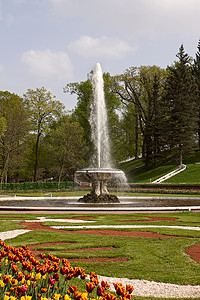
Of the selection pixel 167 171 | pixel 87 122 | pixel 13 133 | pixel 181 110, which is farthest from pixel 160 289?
pixel 87 122

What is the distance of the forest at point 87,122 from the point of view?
→ 4341cm

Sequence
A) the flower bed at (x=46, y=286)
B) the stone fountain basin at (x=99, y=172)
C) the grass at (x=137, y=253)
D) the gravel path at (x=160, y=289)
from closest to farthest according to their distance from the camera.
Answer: the flower bed at (x=46, y=286) → the gravel path at (x=160, y=289) → the grass at (x=137, y=253) → the stone fountain basin at (x=99, y=172)

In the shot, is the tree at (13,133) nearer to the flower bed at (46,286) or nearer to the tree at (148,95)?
the tree at (148,95)

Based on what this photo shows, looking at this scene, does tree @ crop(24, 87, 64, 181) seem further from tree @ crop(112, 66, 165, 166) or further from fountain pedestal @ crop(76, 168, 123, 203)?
fountain pedestal @ crop(76, 168, 123, 203)

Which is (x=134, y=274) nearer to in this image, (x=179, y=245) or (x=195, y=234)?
(x=179, y=245)

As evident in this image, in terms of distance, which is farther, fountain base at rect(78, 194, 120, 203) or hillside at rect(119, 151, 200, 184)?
hillside at rect(119, 151, 200, 184)

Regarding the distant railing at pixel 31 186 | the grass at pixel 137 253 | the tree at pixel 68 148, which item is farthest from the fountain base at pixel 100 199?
the tree at pixel 68 148

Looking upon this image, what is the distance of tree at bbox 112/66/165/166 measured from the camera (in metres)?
50.8

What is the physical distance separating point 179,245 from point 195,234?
1.69 m

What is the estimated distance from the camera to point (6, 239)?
8.45 metres

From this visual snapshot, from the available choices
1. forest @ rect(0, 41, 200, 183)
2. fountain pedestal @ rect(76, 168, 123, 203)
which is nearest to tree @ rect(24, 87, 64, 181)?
forest @ rect(0, 41, 200, 183)

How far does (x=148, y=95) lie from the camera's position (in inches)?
2211

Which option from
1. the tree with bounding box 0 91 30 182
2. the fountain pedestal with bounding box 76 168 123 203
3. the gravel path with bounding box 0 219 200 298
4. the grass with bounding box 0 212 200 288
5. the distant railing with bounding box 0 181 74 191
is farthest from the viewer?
the tree with bounding box 0 91 30 182

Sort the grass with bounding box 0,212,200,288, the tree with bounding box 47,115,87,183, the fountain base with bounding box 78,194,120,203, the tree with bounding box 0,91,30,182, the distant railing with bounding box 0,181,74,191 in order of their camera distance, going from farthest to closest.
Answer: the tree with bounding box 47,115,87,183 → the tree with bounding box 0,91,30,182 → the distant railing with bounding box 0,181,74,191 → the fountain base with bounding box 78,194,120,203 → the grass with bounding box 0,212,200,288
